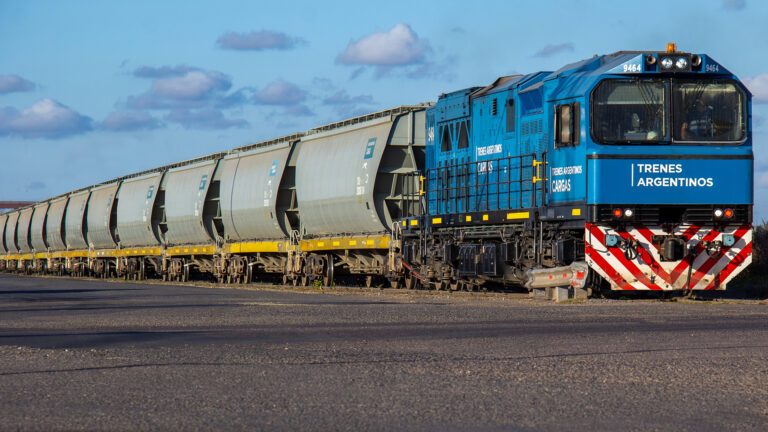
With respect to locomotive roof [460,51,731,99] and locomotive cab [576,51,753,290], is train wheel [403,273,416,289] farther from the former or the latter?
locomotive cab [576,51,753,290]

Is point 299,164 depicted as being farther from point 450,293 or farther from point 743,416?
point 743,416

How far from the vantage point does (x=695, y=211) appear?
51.0 ft

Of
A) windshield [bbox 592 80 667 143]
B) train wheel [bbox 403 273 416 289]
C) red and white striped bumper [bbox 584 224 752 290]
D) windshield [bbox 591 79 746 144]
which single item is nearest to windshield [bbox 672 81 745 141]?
windshield [bbox 591 79 746 144]

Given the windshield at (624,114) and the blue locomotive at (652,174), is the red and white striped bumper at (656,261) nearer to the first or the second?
the blue locomotive at (652,174)

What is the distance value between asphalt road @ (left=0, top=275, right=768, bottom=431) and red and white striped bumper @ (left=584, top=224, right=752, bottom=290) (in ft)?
5.54

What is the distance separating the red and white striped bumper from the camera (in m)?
15.3

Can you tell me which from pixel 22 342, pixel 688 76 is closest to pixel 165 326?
pixel 22 342

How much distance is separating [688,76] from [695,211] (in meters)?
2.11

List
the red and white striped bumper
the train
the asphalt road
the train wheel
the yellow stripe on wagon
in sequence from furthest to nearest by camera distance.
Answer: the train wheel → the yellow stripe on wagon → the train → the red and white striped bumper → the asphalt road

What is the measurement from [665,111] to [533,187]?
274cm

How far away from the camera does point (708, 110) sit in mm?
15664

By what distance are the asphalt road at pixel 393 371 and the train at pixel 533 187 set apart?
2.14m

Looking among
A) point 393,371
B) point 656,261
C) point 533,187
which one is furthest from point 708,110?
point 393,371

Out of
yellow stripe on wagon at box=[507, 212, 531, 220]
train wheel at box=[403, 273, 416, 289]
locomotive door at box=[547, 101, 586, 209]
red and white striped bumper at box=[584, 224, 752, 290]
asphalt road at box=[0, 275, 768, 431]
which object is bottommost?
asphalt road at box=[0, 275, 768, 431]
